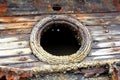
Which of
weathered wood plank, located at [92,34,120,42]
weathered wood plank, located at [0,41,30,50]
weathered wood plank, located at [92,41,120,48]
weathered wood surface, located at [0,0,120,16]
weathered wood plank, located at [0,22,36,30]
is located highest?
weathered wood surface, located at [0,0,120,16]

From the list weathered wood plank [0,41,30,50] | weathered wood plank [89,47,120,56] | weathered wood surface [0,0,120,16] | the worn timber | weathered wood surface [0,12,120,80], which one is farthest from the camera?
weathered wood surface [0,0,120,16]

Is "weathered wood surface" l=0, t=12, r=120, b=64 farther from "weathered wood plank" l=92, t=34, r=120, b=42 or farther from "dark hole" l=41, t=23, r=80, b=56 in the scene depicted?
"dark hole" l=41, t=23, r=80, b=56

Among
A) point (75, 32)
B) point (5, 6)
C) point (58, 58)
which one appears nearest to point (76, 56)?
point (58, 58)

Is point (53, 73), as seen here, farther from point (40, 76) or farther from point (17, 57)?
point (17, 57)

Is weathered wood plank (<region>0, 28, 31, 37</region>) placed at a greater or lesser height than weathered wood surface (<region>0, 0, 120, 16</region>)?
lesser

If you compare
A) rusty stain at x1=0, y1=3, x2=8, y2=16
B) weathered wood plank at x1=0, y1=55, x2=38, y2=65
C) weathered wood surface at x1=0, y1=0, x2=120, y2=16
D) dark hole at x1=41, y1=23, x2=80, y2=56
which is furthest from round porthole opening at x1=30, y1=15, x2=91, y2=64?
rusty stain at x1=0, y1=3, x2=8, y2=16

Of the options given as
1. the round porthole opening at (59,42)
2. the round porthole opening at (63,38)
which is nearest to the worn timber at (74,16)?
the round porthole opening at (63,38)

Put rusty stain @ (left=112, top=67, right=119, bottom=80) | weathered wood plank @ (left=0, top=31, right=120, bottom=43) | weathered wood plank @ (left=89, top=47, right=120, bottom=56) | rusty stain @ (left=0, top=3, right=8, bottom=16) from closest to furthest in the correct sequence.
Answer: rusty stain @ (left=112, top=67, right=119, bottom=80), weathered wood plank @ (left=0, top=31, right=120, bottom=43), weathered wood plank @ (left=89, top=47, right=120, bottom=56), rusty stain @ (left=0, top=3, right=8, bottom=16)

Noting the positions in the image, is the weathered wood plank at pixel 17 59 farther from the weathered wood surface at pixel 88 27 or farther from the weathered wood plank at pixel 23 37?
the weathered wood plank at pixel 23 37

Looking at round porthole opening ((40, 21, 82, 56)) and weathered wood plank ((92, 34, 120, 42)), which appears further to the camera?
round porthole opening ((40, 21, 82, 56))
